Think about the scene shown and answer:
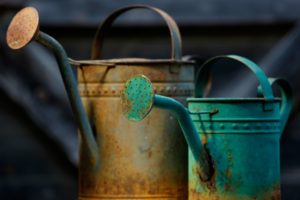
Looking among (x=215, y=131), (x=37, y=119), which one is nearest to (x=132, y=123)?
(x=215, y=131)

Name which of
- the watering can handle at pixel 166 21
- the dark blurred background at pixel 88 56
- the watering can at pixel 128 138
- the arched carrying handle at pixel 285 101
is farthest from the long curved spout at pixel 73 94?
the dark blurred background at pixel 88 56

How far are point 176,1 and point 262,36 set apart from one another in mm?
385

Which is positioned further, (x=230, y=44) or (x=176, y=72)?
(x=230, y=44)

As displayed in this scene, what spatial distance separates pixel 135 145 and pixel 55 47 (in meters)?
0.32

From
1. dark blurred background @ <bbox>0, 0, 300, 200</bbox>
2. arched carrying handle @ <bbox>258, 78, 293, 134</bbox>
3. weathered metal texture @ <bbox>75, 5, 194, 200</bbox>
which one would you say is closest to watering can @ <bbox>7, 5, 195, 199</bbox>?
weathered metal texture @ <bbox>75, 5, 194, 200</bbox>

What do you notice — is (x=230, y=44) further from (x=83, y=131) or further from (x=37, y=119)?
(x=83, y=131)

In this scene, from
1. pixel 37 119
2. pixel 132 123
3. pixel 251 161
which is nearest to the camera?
pixel 251 161

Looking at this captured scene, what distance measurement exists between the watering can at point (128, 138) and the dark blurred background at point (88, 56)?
1.26 metres

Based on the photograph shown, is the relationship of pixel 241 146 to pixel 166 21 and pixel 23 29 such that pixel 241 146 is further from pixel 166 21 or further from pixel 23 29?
pixel 23 29

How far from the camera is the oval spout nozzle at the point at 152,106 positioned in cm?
209

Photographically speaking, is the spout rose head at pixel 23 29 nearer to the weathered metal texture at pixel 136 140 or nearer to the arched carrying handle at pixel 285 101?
the weathered metal texture at pixel 136 140

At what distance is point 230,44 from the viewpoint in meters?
3.88

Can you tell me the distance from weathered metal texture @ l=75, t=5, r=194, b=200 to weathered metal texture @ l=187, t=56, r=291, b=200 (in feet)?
0.66

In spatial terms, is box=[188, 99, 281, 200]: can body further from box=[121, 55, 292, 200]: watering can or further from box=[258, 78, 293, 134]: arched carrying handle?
box=[258, 78, 293, 134]: arched carrying handle
